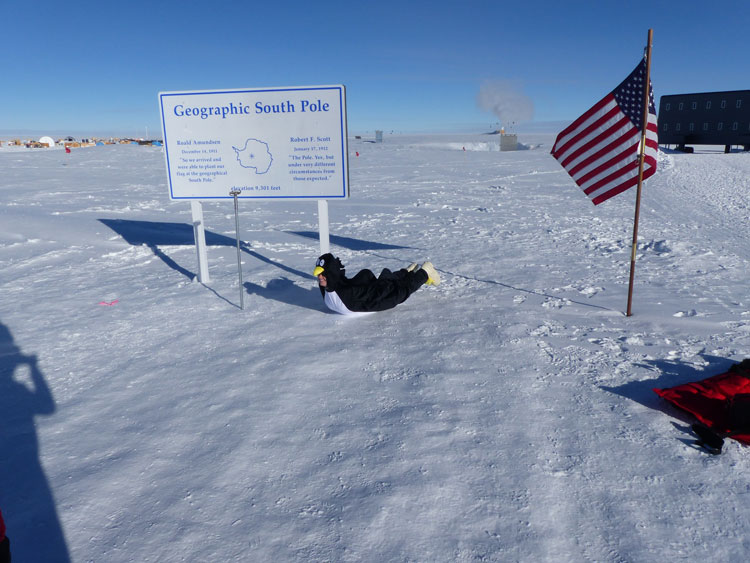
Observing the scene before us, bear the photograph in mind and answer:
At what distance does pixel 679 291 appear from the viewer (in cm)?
649

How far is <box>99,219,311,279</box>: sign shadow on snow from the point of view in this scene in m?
8.45

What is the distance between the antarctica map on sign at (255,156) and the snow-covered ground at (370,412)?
174cm

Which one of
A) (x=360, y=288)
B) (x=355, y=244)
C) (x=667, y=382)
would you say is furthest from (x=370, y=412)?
(x=355, y=244)

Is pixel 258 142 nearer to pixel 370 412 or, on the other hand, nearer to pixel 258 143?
pixel 258 143

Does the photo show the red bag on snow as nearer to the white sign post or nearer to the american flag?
the american flag

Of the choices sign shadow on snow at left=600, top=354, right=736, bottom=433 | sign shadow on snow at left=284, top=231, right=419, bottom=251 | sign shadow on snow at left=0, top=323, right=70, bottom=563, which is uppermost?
sign shadow on snow at left=284, top=231, right=419, bottom=251

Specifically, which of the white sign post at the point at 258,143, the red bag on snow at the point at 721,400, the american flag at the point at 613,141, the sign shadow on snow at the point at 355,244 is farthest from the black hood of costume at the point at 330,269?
the sign shadow on snow at the point at 355,244

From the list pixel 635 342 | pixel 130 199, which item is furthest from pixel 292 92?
pixel 130 199

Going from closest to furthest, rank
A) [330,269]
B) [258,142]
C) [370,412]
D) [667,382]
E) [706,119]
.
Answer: [370,412], [667,382], [330,269], [258,142], [706,119]

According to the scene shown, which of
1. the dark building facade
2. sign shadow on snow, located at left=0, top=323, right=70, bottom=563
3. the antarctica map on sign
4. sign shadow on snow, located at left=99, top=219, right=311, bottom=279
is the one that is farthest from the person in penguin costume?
the dark building facade

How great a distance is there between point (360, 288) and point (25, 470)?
3.45 metres

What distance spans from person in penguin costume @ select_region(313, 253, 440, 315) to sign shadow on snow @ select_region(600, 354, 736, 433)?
2520 millimetres

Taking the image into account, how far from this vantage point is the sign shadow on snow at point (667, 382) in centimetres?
370

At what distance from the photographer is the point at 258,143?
6438 mm
